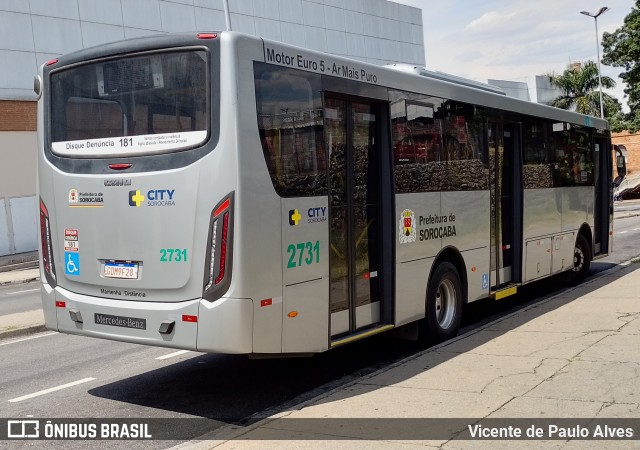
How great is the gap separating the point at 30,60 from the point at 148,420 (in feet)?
92.4

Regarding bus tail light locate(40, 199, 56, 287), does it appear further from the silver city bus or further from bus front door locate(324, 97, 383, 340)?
bus front door locate(324, 97, 383, 340)

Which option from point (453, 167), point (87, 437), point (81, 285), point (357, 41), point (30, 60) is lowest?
point (87, 437)

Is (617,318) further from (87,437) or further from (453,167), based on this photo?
(87,437)

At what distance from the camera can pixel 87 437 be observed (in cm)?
664

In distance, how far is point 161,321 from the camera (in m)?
6.75

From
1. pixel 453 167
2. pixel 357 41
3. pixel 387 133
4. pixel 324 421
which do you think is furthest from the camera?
pixel 357 41

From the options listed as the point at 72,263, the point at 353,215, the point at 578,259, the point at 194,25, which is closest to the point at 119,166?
the point at 72,263

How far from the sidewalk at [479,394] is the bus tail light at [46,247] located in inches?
100.0

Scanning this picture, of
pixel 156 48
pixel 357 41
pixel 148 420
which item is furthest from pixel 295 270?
pixel 357 41

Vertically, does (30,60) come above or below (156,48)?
above

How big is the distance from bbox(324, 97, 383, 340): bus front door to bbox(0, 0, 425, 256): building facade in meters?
24.6

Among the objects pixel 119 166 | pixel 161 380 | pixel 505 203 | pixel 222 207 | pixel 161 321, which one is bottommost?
pixel 161 380

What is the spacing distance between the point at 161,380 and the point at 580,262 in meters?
9.09

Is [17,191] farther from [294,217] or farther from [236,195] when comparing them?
[236,195]
